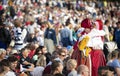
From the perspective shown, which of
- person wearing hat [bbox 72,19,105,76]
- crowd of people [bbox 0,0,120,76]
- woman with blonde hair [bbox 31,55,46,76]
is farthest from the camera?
person wearing hat [bbox 72,19,105,76]

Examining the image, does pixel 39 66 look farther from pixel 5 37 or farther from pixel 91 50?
pixel 5 37

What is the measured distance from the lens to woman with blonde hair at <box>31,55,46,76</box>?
31.9ft

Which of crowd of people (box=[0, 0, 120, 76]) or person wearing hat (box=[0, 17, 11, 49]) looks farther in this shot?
person wearing hat (box=[0, 17, 11, 49])

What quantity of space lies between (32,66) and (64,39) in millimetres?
5509

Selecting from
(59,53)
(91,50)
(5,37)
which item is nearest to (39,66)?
(59,53)

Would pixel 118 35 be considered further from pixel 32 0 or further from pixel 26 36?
pixel 32 0

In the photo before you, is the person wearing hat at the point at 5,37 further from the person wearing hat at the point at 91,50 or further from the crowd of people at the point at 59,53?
the person wearing hat at the point at 91,50

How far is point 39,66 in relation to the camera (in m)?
10.1

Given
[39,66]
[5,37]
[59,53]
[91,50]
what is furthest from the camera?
[5,37]

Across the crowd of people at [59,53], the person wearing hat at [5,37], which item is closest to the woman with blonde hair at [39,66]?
the crowd of people at [59,53]

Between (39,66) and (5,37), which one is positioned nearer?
(39,66)

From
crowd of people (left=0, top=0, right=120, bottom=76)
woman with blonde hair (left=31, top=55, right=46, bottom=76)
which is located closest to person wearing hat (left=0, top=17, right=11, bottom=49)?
crowd of people (left=0, top=0, right=120, bottom=76)

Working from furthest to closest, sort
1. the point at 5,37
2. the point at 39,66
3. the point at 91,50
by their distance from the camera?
the point at 5,37 < the point at 91,50 < the point at 39,66

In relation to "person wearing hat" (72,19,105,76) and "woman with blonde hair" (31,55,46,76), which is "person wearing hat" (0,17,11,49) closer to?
"person wearing hat" (72,19,105,76)
